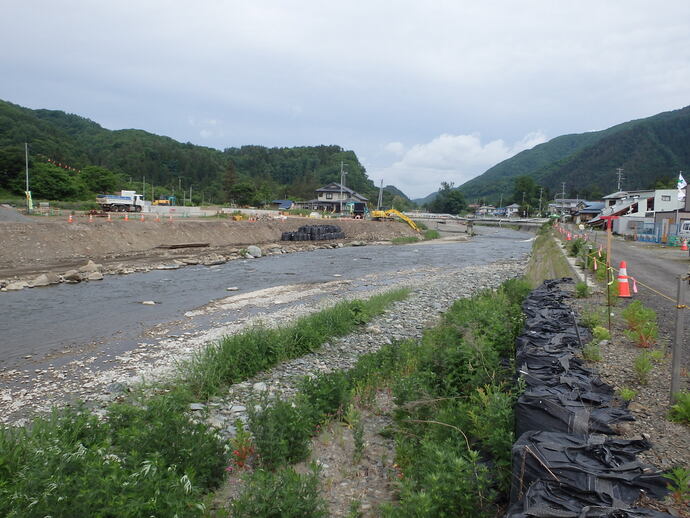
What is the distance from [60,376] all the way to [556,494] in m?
8.86

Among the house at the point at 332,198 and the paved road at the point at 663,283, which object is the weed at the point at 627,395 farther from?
the house at the point at 332,198

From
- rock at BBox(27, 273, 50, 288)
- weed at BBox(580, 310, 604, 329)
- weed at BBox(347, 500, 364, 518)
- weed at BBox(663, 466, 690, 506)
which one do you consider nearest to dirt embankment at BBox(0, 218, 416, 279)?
rock at BBox(27, 273, 50, 288)

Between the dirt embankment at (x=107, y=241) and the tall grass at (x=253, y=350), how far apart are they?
47.4ft

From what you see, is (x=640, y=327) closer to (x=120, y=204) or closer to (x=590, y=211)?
(x=120, y=204)

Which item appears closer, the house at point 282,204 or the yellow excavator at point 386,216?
the yellow excavator at point 386,216

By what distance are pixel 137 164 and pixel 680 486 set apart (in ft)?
327

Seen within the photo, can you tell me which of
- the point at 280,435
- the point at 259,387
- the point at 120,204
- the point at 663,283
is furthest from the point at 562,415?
the point at 120,204

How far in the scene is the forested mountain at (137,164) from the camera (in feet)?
164

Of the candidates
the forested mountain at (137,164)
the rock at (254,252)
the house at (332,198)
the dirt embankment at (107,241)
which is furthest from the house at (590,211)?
the rock at (254,252)

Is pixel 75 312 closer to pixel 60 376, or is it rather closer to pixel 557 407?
pixel 60 376

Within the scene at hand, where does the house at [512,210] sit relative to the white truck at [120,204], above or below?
above

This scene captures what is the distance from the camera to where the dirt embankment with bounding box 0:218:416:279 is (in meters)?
21.2

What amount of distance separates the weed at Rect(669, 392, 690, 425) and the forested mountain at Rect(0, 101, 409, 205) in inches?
2330

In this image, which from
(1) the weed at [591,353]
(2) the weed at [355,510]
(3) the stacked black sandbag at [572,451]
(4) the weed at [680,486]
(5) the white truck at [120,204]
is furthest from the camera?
(5) the white truck at [120,204]
